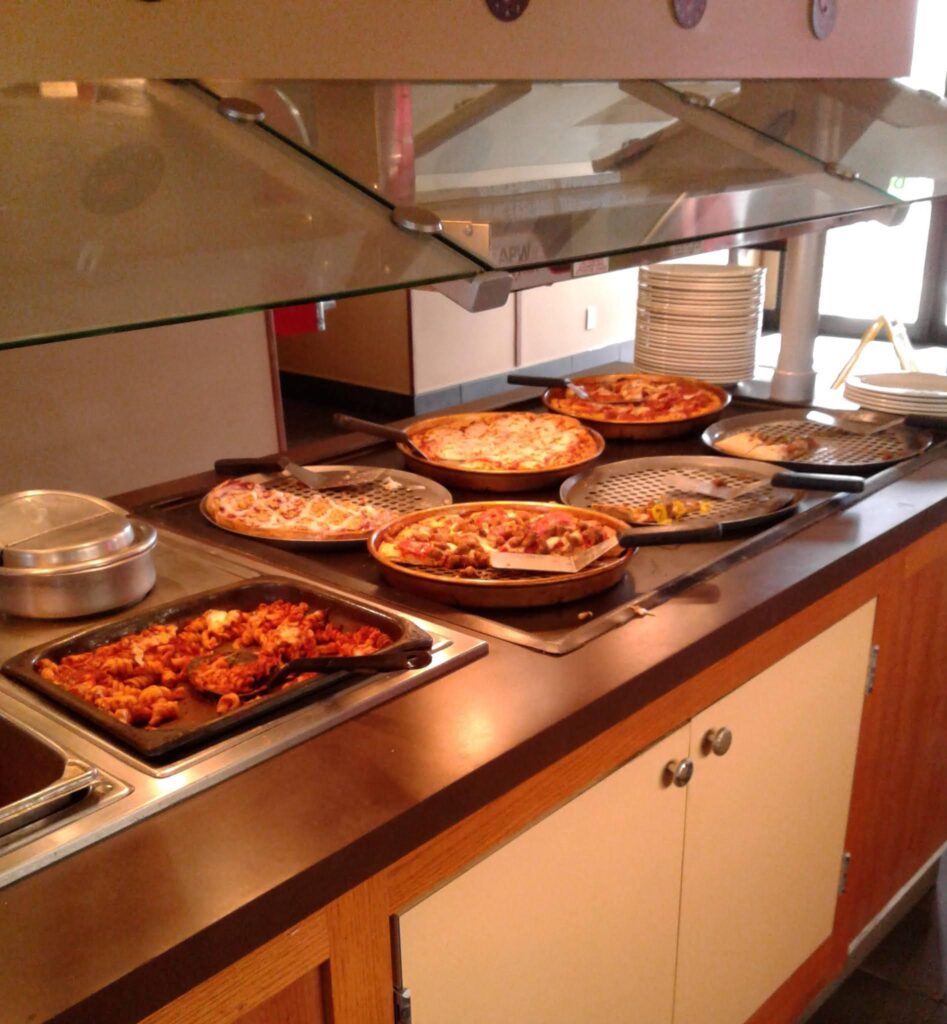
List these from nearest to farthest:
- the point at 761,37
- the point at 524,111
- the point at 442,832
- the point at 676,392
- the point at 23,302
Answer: the point at 23,302 → the point at 442,832 → the point at 524,111 → the point at 761,37 → the point at 676,392

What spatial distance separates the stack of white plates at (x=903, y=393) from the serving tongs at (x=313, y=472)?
91 cm

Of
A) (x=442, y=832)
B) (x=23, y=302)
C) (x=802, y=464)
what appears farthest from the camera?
(x=802, y=464)

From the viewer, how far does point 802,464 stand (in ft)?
5.14

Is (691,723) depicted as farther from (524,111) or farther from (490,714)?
(524,111)

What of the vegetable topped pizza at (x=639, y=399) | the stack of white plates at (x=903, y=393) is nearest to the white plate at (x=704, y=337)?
the vegetable topped pizza at (x=639, y=399)

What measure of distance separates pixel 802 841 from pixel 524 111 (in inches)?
41.8

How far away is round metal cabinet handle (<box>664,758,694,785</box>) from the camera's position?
113 centimetres

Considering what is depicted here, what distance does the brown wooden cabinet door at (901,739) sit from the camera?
1524 millimetres

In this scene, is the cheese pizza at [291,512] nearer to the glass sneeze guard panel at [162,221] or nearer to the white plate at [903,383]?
the glass sneeze guard panel at [162,221]

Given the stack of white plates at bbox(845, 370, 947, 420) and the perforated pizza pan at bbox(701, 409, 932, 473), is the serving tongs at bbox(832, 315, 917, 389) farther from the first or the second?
the perforated pizza pan at bbox(701, 409, 932, 473)

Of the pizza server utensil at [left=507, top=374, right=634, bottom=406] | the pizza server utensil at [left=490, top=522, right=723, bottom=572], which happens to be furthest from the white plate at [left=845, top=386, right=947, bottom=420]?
the pizza server utensil at [left=490, top=522, right=723, bottom=572]

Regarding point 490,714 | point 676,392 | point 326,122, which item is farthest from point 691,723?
point 676,392

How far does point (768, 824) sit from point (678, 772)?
0.29 meters

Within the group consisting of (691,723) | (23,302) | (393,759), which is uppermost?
(23,302)
